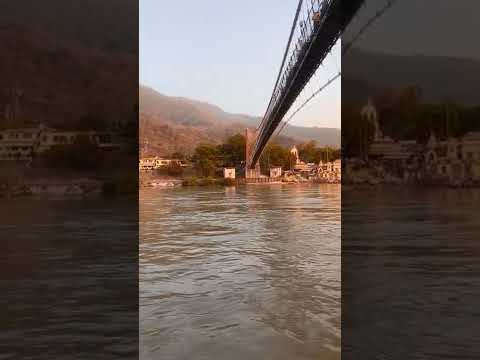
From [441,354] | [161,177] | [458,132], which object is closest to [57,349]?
[441,354]

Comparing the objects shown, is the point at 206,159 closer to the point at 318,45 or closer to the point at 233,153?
the point at 233,153

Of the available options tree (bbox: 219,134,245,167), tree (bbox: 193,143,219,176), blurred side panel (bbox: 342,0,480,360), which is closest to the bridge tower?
tree (bbox: 193,143,219,176)

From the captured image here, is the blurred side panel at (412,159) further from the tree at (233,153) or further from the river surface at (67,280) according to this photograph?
the tree at (233,153)

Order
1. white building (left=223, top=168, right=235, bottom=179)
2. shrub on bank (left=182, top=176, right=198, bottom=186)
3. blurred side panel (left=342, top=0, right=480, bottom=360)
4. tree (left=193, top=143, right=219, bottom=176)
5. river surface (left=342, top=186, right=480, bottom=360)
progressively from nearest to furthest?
river surface (left=342, top=186, right=480, bottom=360), blurred side panel (left=342, top=0, right=480, bottom=360), shrub on bank (left=182, top=176, right=198, bottom=186), white building (left=223, top=168, right=235, bottom=179), tree (left=193, top=143, right=219, bottom=176)

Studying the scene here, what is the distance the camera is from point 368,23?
10.3ft

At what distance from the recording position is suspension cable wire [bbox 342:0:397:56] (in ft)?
9.99

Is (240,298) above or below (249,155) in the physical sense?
below

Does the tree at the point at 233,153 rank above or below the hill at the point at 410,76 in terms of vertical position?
above

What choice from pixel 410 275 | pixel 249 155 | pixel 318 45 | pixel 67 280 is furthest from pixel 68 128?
pixel 249 155

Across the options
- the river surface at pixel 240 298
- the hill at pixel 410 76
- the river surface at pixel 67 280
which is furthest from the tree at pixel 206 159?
the hill at pixel 410 76

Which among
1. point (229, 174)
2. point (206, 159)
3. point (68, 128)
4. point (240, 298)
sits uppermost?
point (206, 159)

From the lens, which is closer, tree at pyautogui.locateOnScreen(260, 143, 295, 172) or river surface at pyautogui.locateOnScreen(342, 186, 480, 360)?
river surface at pyautogui.locateOnScreen(342, 186, 480, 360)

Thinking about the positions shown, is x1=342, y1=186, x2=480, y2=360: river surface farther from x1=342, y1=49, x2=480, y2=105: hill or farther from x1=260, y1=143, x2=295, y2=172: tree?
x1=260, y1=143, x2=295, y2=172: tree

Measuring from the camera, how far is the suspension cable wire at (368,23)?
9.99ft
